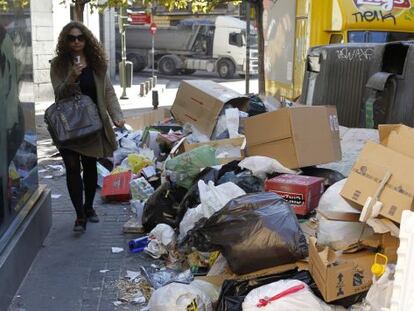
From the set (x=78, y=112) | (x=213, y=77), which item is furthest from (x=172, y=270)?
(x=213, y=77)

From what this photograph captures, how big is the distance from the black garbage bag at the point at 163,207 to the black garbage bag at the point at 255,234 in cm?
133

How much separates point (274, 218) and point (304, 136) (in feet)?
4.15

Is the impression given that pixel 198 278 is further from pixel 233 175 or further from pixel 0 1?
pixel 0 1

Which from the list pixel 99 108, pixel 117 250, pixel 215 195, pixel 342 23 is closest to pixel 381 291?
pixel 215 195

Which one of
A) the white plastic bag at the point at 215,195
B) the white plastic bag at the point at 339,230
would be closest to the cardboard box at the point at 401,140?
the white plastic bag at the point at 339,230

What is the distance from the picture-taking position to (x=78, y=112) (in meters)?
5.04

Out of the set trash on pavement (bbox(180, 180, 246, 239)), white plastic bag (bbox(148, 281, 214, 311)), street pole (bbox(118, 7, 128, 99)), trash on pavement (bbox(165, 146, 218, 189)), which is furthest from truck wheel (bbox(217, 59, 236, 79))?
white plastic bag (bbox(148, 281, 214, 311))

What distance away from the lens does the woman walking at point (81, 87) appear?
5.13 m

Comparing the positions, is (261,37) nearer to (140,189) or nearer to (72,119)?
(140,189)

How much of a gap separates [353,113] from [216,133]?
142cm

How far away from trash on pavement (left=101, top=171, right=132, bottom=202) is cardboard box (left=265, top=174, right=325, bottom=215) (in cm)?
232

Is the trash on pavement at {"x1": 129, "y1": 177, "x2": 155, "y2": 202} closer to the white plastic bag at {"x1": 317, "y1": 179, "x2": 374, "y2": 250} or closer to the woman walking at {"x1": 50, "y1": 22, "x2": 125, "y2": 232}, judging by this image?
the woman walking at {"x1": 50, "y1": 22, "x2": 125, "y2": 232}

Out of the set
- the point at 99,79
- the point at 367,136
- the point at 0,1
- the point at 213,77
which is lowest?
the point at 213,77

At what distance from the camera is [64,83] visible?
5078 millimetres
